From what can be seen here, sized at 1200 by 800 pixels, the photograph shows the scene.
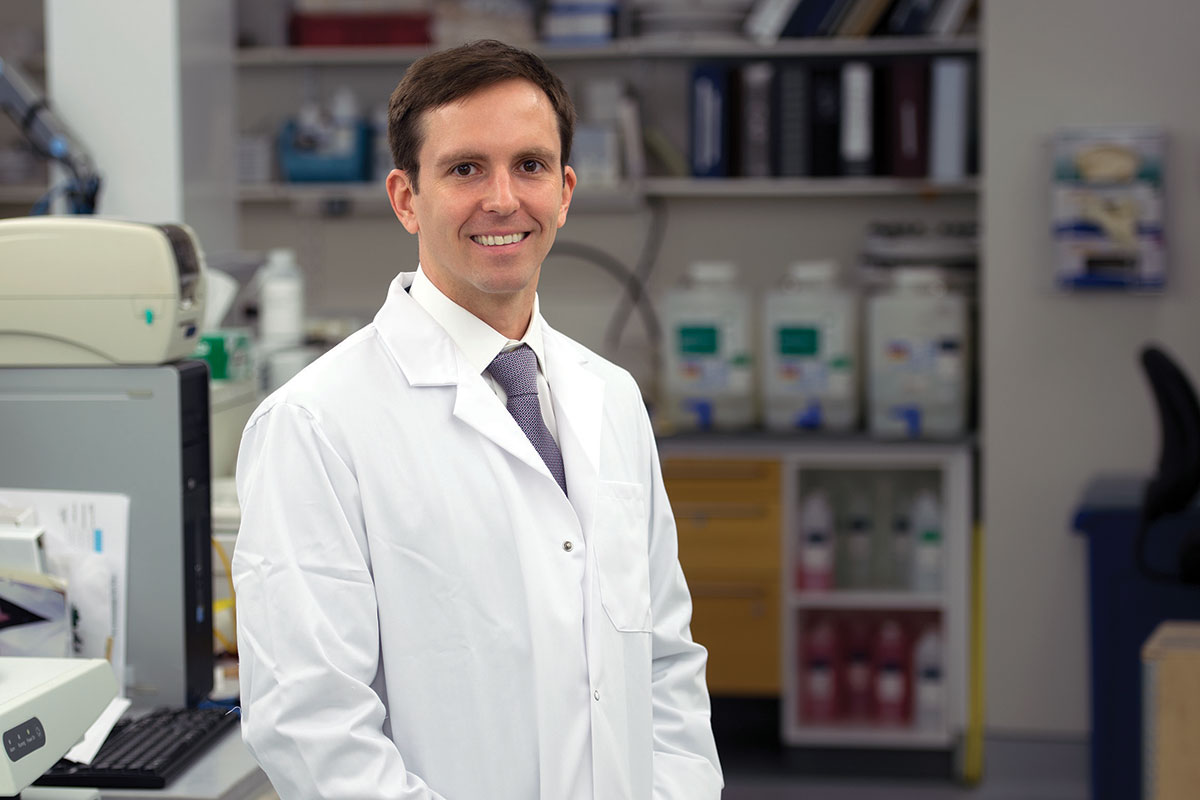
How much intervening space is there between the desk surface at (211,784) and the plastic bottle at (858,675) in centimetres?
246

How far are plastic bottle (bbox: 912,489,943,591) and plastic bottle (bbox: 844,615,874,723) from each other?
0.80 ft

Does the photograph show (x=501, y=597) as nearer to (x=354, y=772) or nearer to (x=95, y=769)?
(x=354, y=772)

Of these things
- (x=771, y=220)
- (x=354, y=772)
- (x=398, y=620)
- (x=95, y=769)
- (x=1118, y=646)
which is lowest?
(x=1118, y=646)

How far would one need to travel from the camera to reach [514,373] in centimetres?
138

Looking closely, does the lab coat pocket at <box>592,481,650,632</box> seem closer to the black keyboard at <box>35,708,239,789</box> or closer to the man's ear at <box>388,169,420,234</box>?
the man's ear at <box>388,169,420,234</box>

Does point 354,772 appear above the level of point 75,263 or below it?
below

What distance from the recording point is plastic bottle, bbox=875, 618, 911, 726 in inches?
151

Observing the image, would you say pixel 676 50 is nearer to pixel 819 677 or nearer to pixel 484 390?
pixel 819 677

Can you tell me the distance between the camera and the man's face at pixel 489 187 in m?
1.27

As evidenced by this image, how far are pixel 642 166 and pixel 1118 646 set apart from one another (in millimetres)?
1960

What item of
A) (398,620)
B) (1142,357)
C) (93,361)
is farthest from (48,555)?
(1142,357)

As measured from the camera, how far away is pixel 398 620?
1.25 m

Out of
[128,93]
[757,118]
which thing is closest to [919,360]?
[757,118]

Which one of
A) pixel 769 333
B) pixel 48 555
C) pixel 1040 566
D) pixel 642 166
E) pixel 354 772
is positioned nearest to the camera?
pixel 354 772
